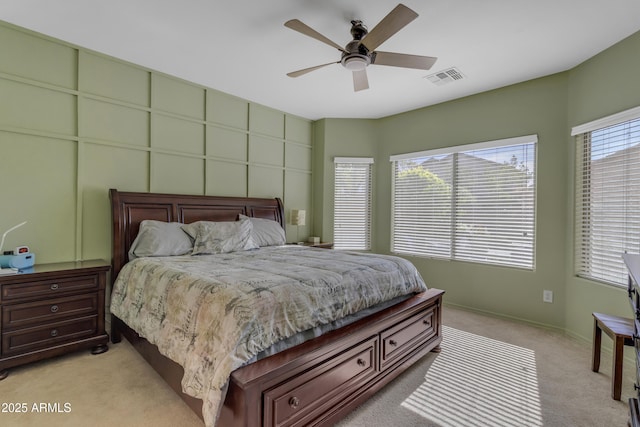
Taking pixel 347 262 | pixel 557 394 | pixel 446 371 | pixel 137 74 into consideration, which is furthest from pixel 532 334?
pixel 137 74

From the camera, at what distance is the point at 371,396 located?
222cm

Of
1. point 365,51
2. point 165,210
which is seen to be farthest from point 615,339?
point 165,210

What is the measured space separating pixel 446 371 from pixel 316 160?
3.79 metres

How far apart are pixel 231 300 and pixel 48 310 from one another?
2.01 meters

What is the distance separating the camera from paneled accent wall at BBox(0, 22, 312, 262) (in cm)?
283

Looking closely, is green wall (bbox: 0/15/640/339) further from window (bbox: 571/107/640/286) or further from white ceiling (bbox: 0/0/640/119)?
white ceiling (bbox: 0/0/640/119)

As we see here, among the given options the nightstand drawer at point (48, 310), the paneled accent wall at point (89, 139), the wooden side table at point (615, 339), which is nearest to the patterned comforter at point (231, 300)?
the nightstand drawer at point (48, 310)

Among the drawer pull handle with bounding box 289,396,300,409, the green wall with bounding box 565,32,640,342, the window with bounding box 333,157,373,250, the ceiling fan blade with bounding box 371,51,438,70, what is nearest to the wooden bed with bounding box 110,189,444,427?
the drawer pull handle with bounding box 289,396,300,409

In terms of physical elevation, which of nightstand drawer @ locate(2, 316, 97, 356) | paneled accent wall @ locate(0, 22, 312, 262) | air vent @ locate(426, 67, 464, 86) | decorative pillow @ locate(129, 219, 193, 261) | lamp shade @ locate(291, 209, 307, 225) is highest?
air vent @ locate(426, 67, 464, 86)

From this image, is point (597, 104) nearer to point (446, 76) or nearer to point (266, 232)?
point (446, 76)

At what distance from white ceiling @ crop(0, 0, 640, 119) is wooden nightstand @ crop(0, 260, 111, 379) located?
2.16 m

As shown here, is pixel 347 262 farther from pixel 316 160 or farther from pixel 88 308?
pixel 316 160

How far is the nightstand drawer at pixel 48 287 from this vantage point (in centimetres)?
241

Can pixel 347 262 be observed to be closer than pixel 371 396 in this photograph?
No
